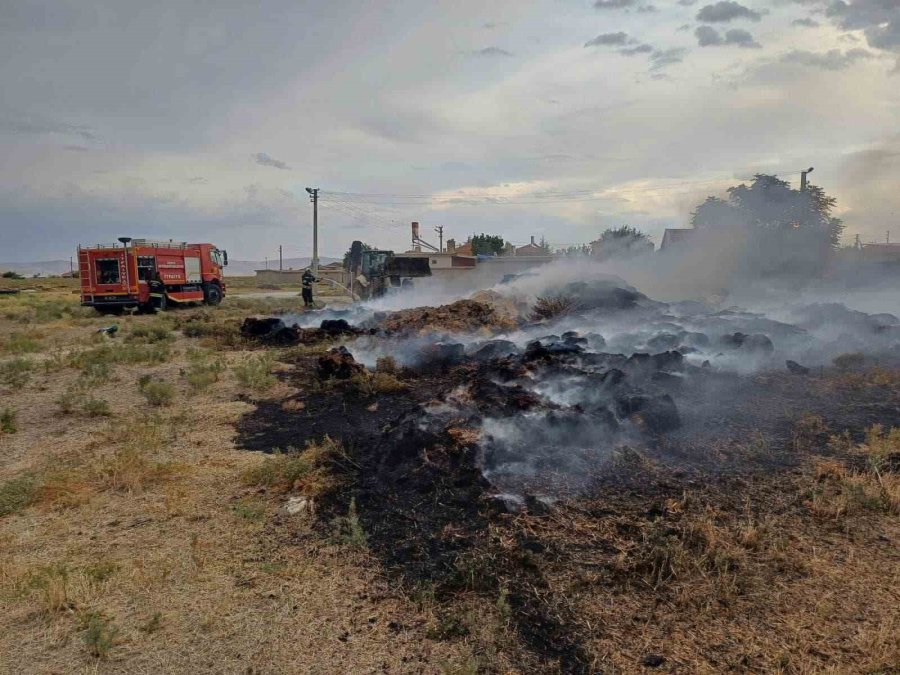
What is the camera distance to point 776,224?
33.9 m

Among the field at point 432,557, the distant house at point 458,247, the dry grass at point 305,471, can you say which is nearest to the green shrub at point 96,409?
the field at point 432,557

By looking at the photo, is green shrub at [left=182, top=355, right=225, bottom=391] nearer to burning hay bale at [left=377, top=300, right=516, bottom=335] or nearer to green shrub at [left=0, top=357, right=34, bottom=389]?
green shrub at [left=0, top=357, right=34, bottom=389]

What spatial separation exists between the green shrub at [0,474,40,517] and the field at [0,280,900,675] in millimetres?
29

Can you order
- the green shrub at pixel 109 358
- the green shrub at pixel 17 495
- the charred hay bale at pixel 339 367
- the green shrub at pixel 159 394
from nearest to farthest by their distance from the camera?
the green shrub at pixel 17 495, the green shrub at pixel 159 394, the charred hay bale at pixel 339 367, the green shrub at pixel 109 358

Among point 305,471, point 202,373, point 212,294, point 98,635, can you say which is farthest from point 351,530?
point 212,294

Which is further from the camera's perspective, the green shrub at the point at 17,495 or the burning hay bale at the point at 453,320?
the burning hay bale at the point at 453,320

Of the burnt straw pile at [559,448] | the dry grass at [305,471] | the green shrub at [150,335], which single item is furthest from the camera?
the green shrub at [150,335]

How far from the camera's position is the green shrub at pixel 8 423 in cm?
767

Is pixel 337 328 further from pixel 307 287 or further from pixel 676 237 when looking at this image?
pixel 676 237

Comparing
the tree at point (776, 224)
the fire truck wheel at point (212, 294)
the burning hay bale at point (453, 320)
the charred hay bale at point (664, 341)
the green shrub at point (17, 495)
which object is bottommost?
the green shrub at point (17, 495)

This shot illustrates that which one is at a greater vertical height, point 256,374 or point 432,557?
point 256,374

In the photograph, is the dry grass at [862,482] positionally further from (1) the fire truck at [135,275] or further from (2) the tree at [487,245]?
(2) the tree at [487,245]

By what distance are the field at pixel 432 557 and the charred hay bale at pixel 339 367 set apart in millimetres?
2999

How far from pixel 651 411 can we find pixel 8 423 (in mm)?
8981
